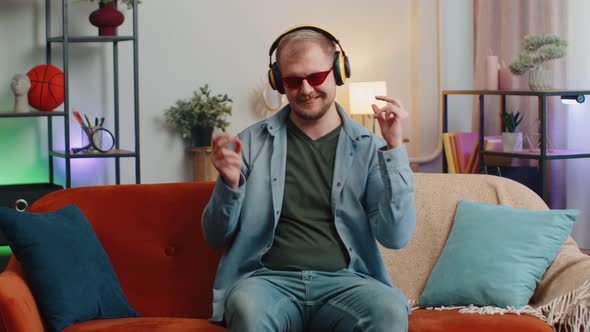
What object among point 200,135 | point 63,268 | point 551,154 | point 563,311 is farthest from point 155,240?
point 551,154

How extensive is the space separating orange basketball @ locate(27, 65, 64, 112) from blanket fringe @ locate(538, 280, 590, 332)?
9.28ft

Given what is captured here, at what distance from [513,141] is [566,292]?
249 cm

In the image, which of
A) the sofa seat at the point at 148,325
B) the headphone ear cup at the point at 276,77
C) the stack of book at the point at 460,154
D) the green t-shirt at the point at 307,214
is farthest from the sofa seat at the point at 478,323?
the stack of book at the point at 460,154

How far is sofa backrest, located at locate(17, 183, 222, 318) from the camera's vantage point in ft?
9.36

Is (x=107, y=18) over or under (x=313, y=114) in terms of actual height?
over

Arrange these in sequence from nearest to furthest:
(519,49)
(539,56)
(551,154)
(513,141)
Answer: (551,154) → (539,56) → (513,141) → (519,49)

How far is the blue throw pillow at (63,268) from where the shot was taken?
2.58 meters

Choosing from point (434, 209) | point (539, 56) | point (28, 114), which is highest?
point (539, 56)

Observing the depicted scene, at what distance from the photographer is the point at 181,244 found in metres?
2.93

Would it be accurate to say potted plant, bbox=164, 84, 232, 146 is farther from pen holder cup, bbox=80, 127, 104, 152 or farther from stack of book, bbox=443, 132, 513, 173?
stack of book, bbox=443, 132, 513, 173

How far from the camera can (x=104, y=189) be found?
9.89ft

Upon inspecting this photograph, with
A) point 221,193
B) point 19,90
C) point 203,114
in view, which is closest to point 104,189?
point 221,193

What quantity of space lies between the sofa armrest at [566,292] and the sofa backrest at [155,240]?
1.00 m

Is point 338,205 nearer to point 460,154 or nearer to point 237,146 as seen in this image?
point 237,146
